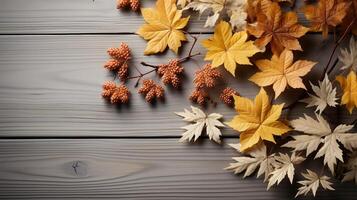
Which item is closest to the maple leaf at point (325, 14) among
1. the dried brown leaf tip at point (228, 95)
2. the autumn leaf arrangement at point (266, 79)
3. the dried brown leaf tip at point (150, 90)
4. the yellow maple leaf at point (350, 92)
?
the autumn leaf arrangement at point (266, 79)

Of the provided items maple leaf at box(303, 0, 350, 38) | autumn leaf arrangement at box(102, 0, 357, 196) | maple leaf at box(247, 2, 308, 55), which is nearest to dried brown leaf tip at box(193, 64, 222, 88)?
autumn leaf arrangement at box(102, 0, 357, 196)

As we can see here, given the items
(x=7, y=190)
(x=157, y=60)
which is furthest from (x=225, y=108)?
(x=7, y=190)

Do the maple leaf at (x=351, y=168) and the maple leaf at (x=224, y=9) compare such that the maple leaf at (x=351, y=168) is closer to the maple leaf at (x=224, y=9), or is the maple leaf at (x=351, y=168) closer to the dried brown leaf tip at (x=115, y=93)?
the maple leaf at (x=224, y=9)

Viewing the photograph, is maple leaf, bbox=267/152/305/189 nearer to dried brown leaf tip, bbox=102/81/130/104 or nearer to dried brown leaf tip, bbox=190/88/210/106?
dried brown leaf tip, bbox=190/88/210/106

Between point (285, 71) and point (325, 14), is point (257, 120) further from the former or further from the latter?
point (325, 14)

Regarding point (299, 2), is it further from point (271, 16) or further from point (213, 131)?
point (213, 131)

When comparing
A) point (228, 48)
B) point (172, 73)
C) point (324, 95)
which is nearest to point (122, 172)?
point (172, 73)

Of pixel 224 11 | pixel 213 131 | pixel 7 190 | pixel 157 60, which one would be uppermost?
pixel 224 11
